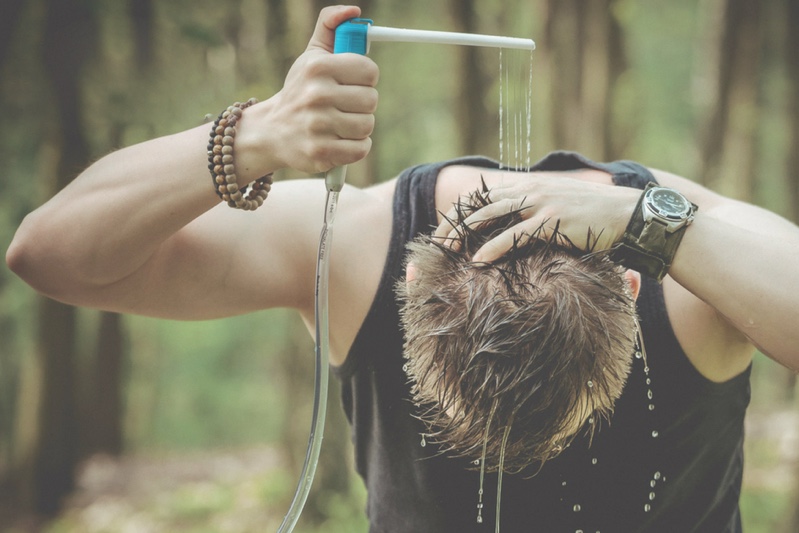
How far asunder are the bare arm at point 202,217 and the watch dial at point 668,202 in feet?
2.06

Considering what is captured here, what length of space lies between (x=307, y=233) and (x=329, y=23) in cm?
61

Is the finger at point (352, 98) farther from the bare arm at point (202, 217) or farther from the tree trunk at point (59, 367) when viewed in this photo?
the tree trunk at point (59, 367)

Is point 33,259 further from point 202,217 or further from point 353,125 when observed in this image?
point 353,125

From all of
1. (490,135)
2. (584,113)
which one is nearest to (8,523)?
(490,135)

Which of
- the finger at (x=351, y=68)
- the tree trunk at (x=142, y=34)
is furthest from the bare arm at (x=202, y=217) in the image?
the tree trunk at (x=142, y=34)

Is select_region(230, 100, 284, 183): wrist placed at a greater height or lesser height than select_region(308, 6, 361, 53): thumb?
lesser

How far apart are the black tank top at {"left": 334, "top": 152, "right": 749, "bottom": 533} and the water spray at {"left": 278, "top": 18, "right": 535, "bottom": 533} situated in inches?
13.9

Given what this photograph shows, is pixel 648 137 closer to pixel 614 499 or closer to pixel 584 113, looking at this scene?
pixel 584 113

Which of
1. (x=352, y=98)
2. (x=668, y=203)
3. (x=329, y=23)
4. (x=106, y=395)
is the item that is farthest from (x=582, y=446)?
(x=106, y=395)

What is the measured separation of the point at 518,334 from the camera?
140 cm

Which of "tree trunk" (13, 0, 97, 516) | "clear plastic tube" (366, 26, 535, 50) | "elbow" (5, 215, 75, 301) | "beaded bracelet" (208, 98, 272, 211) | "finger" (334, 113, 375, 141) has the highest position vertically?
"clear plastic tube" (366, 26, 535, 50)

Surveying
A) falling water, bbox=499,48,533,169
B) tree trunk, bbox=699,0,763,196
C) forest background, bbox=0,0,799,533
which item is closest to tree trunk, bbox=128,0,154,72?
forest background, bbox=0,0,799,533

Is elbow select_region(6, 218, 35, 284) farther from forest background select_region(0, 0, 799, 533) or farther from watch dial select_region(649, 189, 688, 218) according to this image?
forest background select_region(0, 0, 799, 533)

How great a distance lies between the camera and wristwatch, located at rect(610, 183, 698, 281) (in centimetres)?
147
